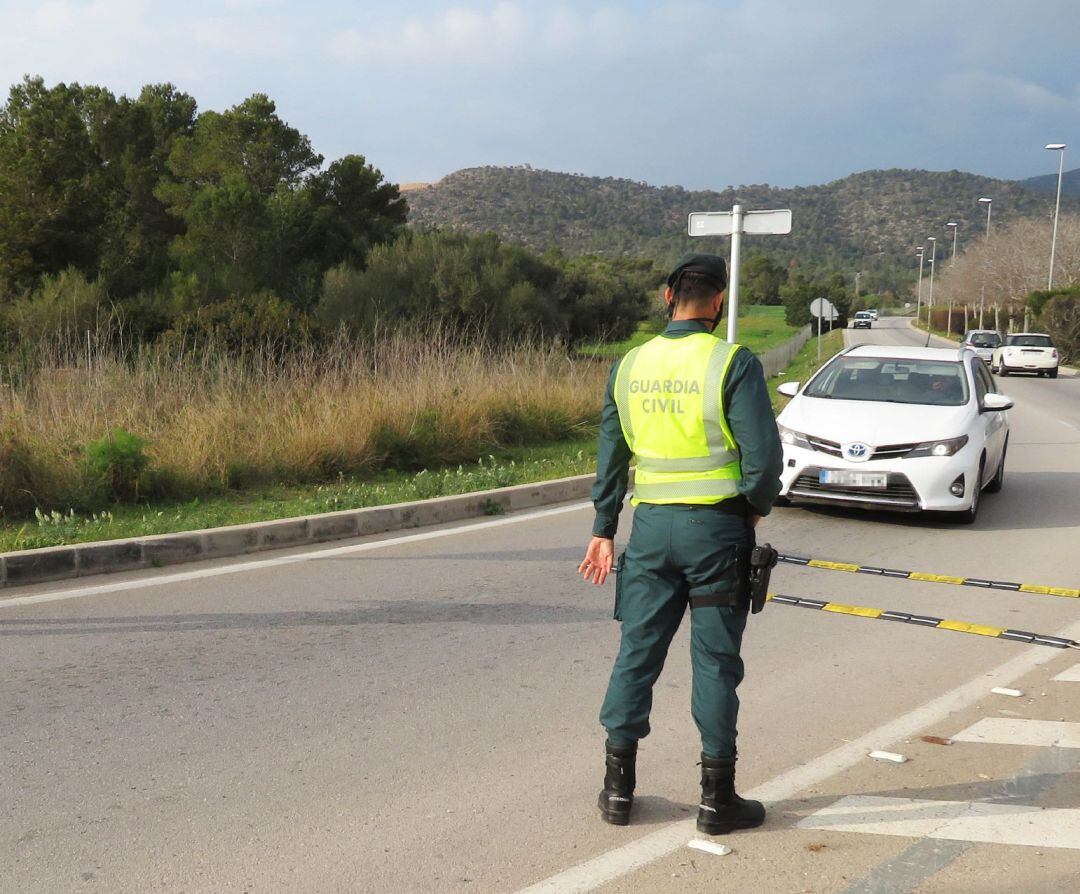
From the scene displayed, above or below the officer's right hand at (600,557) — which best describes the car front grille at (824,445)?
below

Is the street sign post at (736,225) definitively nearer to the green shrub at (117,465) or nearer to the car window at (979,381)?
the car window at (979,381)

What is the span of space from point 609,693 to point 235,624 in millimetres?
3151

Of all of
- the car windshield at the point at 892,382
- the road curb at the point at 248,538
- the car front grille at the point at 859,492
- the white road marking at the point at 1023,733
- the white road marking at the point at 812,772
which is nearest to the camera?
the white road marking at the point at 812,772

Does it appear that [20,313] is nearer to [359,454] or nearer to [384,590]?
A: [359,454]

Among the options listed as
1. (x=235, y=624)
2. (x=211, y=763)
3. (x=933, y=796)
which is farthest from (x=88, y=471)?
(x=933, y=796)

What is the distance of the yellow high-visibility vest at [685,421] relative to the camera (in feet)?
12.2

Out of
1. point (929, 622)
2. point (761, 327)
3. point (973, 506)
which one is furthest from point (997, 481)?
point (761, 327)

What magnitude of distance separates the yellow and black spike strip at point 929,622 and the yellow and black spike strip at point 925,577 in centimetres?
41

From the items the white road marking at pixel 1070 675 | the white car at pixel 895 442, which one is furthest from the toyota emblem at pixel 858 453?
the white road marking at pixel 1070 675

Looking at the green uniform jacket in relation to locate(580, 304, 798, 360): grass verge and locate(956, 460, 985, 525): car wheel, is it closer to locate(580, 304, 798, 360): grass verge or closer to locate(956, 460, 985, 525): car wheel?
locate(956, 460, 985, 525): car wheel

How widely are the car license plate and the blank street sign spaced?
4168 mm

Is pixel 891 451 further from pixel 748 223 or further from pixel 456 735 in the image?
pixel 456 735

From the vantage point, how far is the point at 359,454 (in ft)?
38.1

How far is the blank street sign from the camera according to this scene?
515 inches
